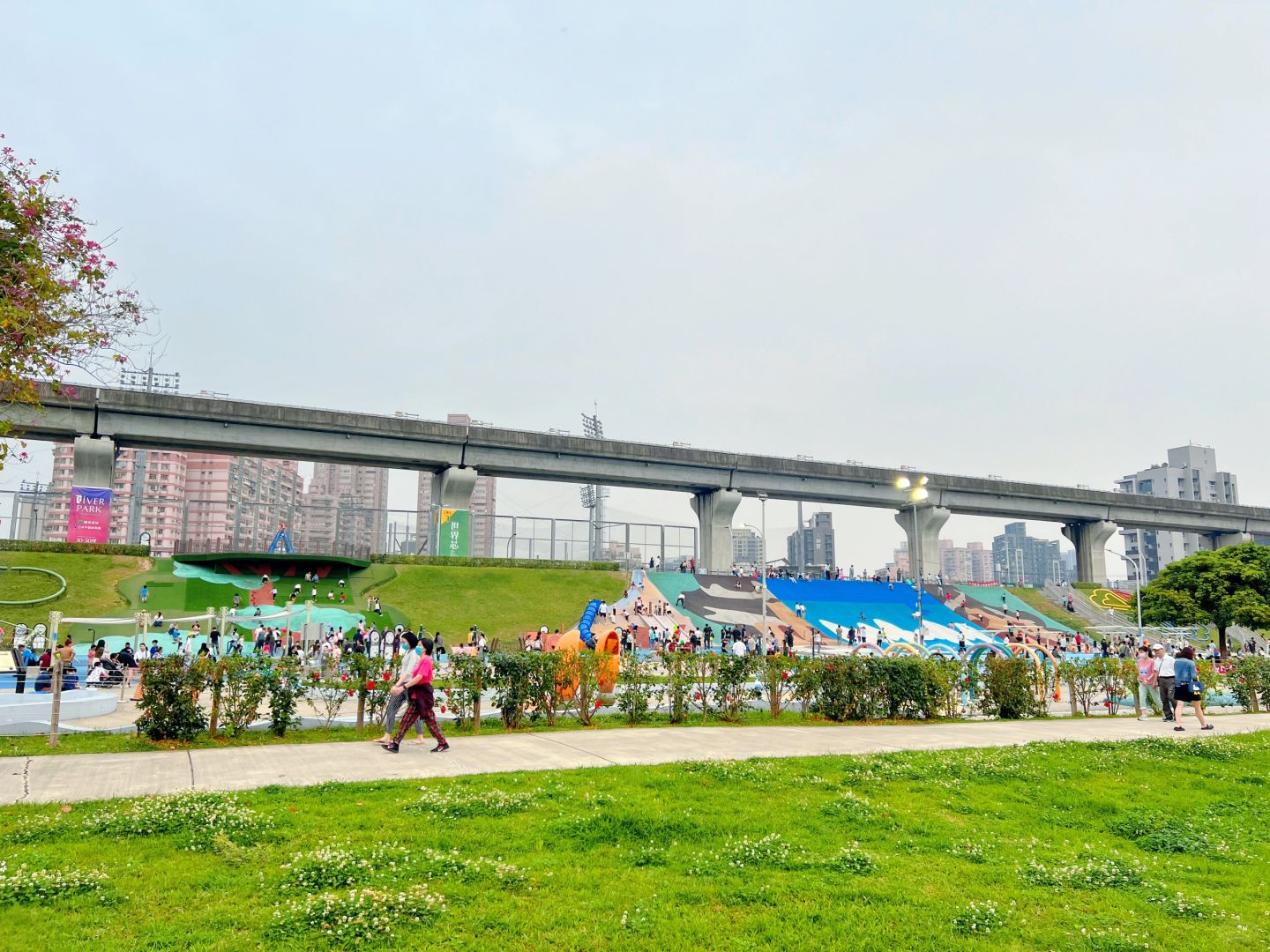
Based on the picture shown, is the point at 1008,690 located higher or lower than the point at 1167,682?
lower

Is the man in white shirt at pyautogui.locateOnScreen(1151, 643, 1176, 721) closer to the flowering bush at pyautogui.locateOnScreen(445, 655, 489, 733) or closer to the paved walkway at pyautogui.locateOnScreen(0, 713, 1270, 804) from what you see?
the paved walkway at pyautogui.locateOnScreen(0, 713, 1270, 804)

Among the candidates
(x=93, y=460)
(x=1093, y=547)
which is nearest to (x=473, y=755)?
(x=93, y=460)

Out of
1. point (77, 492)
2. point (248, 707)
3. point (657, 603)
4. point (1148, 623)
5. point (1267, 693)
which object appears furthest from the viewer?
point (1148, 623)

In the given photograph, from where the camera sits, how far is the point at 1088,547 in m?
68.2

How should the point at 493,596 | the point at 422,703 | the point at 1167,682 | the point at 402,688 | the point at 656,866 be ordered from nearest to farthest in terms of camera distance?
the point at 656,866 < the point at 422,703 < the point at 402,688 < the point at 1167,682 < the point at 493,596

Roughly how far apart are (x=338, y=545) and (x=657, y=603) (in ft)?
58.8

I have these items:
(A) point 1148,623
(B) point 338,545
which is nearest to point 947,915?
(B) point 338,545

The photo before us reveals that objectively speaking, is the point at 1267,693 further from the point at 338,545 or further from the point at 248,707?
the point at 338,545

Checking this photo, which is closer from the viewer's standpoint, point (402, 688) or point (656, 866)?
point (656, 866)

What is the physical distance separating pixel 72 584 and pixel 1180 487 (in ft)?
531

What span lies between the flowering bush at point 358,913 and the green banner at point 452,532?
43.5 m

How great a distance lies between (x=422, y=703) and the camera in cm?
1093

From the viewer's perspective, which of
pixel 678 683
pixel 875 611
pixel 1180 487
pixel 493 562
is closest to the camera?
pixel 678 683

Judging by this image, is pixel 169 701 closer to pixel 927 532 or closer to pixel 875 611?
pixel 875 611
